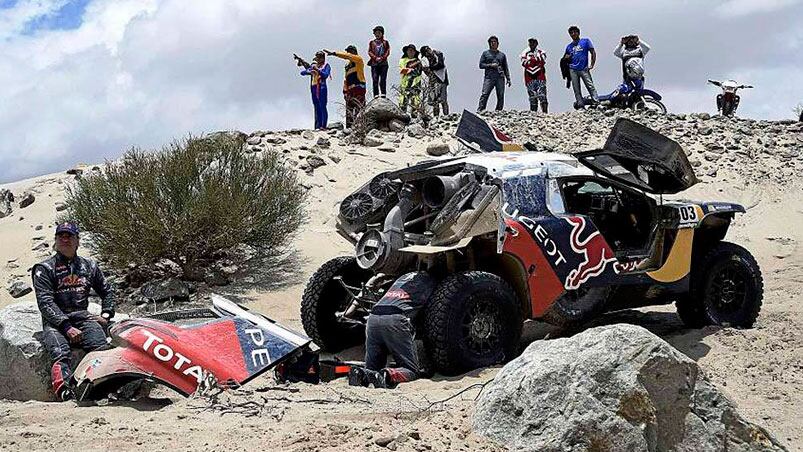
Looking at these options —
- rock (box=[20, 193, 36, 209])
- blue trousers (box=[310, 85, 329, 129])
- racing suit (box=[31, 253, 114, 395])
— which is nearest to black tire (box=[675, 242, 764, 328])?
racing suit (box=[31, 253, 114, 395])

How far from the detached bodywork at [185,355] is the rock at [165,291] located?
5.17 metres

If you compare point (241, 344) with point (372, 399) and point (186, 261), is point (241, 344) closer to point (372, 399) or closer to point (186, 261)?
point (372, 399)

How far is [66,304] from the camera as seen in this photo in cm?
766

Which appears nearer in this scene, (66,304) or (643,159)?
(66,304)

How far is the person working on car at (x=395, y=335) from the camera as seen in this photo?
296 inches

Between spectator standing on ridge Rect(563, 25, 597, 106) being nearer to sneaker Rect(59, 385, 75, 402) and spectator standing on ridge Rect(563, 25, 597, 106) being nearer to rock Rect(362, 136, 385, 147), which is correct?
rock Rect(362, 136, 385, 147)

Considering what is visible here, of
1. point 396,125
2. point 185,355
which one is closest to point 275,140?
point 396,125

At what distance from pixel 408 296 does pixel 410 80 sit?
12.2 meters

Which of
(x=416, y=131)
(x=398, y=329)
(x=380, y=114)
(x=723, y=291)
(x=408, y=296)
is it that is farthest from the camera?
(x=380, y=114)

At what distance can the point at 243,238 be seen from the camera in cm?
1340

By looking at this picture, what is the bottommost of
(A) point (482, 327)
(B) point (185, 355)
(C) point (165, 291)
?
(C) point (165, 291)

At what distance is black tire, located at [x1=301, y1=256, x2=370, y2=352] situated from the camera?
30.4 ft

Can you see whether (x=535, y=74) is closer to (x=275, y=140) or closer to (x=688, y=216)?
(x=275, y=140)

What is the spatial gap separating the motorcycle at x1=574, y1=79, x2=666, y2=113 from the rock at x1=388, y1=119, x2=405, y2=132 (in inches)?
150
